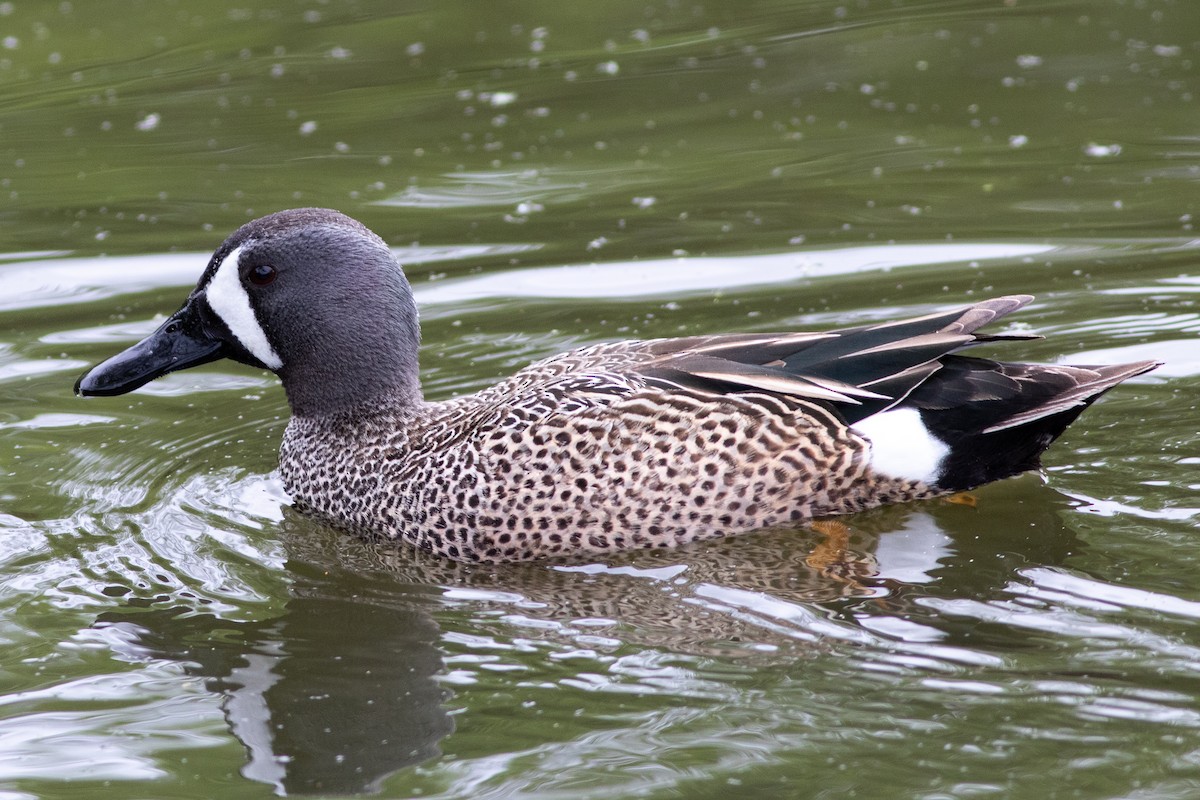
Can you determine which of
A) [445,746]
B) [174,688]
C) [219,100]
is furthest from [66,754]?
[219,100]

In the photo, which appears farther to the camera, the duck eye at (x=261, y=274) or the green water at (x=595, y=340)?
the duck eye at (x=261, y=274)

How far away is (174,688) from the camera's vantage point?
17.7 ft

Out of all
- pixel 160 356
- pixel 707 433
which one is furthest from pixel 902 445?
pixel 160 356

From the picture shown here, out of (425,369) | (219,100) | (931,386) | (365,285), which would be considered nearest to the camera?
(931,386)

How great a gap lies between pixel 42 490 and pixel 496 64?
6.21 meters

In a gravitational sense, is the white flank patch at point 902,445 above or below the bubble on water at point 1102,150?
below

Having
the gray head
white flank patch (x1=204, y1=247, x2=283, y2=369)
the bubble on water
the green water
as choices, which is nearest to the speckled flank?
the green water

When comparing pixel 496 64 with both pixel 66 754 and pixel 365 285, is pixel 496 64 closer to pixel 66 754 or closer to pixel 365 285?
pixel 365 285

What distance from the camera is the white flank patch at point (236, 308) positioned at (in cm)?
671

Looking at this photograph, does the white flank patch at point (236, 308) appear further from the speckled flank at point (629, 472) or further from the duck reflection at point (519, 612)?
the speckled flank at point (629, 472)

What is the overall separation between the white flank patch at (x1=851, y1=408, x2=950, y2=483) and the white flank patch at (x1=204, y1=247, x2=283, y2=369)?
2501 millimetres

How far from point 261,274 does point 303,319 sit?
0.82 ft

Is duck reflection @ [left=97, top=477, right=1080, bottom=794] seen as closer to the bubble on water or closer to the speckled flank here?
the speckled flank

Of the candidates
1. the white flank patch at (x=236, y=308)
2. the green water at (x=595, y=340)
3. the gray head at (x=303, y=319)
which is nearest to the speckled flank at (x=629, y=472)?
the green water at (x=595, y=340)
